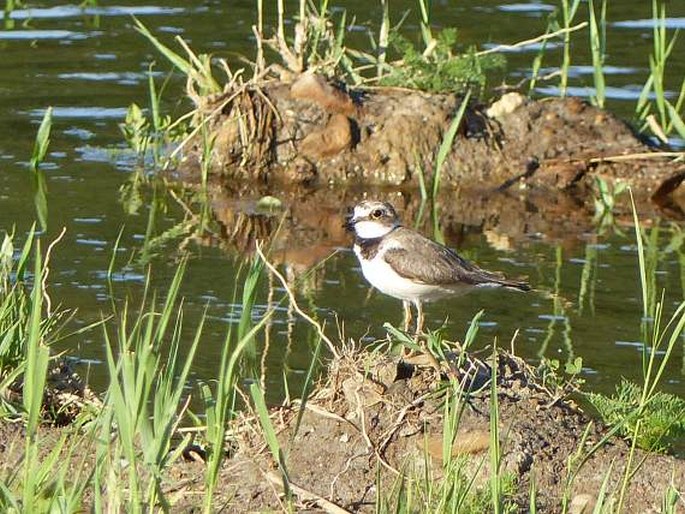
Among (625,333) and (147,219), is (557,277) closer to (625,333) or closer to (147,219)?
(625,333)

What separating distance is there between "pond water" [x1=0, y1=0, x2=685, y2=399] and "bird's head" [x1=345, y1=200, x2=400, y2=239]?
19.0 inches

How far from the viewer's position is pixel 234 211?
10.6 meters

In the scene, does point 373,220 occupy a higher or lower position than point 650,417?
higher

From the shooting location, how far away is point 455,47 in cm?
1365

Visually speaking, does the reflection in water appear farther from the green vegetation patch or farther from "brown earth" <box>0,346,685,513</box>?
"brown earth" <box>0,346,685,513</box>

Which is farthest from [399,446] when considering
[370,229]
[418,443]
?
[370,229]

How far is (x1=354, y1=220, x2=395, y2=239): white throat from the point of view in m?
7.33

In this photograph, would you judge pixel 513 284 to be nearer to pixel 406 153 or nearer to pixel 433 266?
pixel 433 266

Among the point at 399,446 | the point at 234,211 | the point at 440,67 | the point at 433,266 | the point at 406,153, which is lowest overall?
the point at 234,211

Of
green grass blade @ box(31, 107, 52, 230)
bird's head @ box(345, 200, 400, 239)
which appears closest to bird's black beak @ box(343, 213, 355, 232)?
bird's head @ box(345, 200, 400, 239)

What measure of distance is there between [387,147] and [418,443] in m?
5.63

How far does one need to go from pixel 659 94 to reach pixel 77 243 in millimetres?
3980

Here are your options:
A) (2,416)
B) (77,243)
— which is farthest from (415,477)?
(77,243)

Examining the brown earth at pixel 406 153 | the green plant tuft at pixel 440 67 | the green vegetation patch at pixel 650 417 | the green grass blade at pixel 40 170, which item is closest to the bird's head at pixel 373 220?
the green vegetation patch at pixel 650 417
